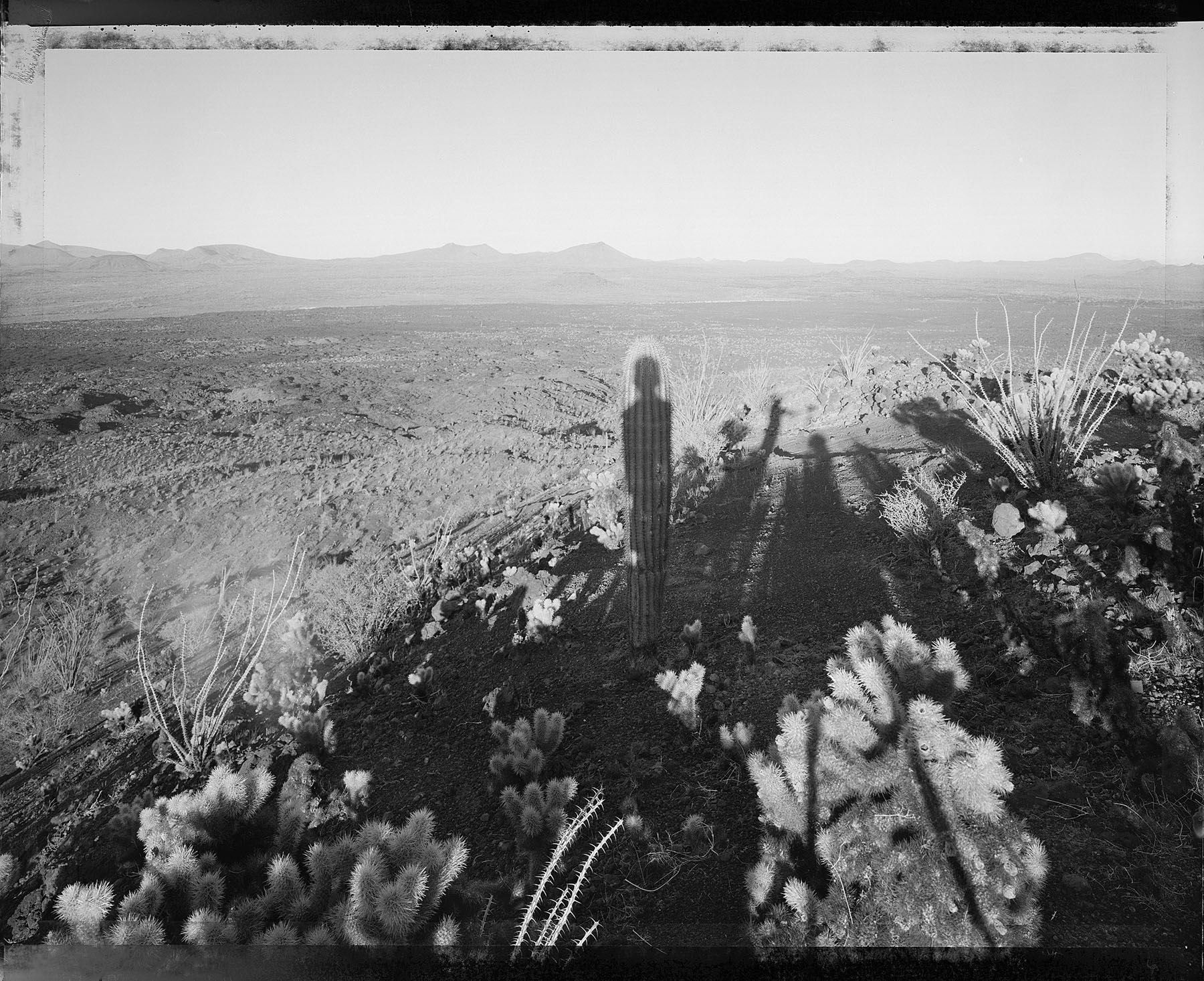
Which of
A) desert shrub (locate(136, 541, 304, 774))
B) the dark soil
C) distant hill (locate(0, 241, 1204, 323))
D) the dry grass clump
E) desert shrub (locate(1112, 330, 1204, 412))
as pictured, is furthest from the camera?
distant hill (locate(0, 241, 1204, 323))

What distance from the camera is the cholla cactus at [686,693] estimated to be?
3217 millimetres

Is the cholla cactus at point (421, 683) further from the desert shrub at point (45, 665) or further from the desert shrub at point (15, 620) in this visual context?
the desert shrub at point (15, 620)

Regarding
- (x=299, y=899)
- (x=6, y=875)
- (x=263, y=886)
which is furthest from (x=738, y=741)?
(x=6, y=875)

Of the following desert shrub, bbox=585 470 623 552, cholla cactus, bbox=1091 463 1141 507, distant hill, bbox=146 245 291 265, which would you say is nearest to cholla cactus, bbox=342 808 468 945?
desert shrub, bbox=585 470 623 552

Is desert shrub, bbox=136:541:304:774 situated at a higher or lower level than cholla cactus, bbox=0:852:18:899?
higher

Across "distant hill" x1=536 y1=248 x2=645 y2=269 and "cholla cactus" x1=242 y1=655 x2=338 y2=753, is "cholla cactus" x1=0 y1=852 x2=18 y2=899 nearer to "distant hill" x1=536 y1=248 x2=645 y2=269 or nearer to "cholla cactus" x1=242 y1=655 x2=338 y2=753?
"cholla cactus" x1=242 y1=655 x2=338 y2=753

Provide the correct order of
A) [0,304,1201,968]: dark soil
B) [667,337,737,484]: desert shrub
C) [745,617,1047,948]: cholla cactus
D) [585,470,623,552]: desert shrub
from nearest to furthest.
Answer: [745,617,1047,948]: cholla cactus < [0,304,1201,968]: dark soil < [585,470,623,552]: desert shrub < [667,337,737,484]: desert shrub

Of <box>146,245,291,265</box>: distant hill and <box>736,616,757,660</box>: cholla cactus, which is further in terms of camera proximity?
<box>146,245,291,265</box>: distant hill

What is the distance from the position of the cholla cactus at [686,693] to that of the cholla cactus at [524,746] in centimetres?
57

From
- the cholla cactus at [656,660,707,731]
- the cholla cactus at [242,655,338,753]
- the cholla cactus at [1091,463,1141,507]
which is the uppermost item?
the cholla cactus at [1091,463,1141,507]

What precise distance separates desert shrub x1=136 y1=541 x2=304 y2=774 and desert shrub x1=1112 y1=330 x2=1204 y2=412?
695 centimetres

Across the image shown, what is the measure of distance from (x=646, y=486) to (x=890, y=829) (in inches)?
92.7

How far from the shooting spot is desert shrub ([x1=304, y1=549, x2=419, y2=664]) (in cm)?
451

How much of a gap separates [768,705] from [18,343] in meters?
17.6
